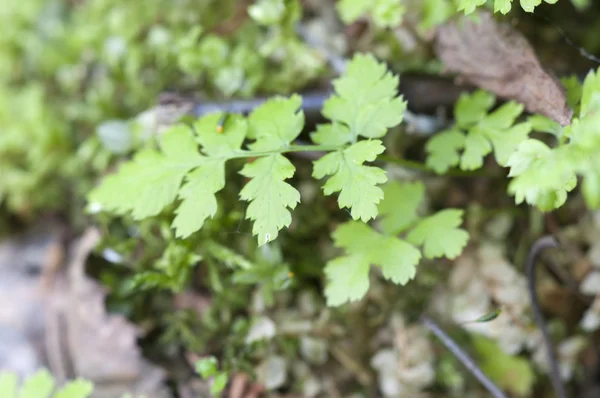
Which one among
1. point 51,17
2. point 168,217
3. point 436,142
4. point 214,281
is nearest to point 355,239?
point 436,142

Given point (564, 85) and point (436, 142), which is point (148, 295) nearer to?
point (436, 142)

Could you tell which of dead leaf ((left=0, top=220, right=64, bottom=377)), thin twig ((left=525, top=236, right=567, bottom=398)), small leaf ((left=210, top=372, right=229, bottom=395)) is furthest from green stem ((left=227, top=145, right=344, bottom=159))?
dead leaf ((left=0, top=220, right=64, bottom=377))


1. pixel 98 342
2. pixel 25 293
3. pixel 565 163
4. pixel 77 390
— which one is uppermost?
pixel 565 163

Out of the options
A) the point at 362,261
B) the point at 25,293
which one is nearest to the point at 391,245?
the point at 362,261

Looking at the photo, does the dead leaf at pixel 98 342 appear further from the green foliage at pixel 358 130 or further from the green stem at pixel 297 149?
the green foliage at pixel 358 130

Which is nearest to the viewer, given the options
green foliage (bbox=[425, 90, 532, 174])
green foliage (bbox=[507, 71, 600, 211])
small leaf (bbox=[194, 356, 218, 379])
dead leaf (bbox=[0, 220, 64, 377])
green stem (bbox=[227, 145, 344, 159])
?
green foliage (bbox=[507, 71, 600, 211])

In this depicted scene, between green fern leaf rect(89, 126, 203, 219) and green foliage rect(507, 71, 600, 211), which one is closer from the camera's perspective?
green foliage rect(507, 71, 600, 211)

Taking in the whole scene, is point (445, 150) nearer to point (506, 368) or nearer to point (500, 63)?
point (500, 63)

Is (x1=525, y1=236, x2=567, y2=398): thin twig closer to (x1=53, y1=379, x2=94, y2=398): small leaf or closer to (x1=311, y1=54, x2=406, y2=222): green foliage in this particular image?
(x1=311, y1=54, x2=406, y2=222): green foliage
